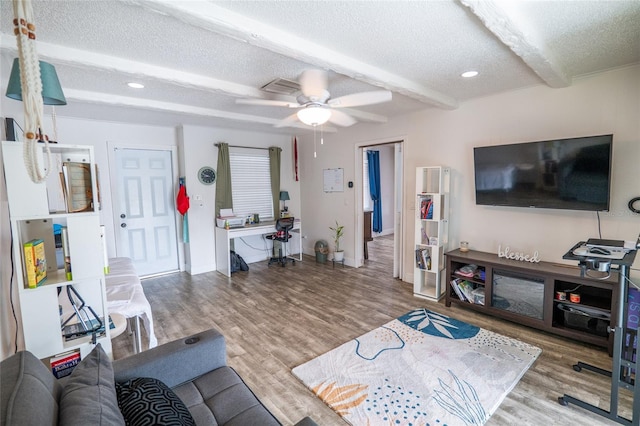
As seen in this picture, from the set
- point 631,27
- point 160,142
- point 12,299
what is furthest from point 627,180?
point 160,142

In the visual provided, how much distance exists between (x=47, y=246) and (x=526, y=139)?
414 centimetres

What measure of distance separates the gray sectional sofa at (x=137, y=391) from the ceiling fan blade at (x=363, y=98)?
2005mm

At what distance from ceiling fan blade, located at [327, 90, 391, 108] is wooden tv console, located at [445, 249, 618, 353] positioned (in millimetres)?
1991

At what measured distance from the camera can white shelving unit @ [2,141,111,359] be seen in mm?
1419

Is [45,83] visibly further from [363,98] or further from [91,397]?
[363,98]

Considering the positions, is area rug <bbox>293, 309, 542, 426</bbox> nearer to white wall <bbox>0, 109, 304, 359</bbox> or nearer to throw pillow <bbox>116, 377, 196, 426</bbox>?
throw pillow <bbox>116, 377, 196, 426</bbox>

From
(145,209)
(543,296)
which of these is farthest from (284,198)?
(543,296)

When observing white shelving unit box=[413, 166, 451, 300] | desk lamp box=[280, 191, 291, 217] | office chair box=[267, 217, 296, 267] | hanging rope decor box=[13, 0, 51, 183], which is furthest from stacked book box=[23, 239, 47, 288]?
desk lamp box=[280, 191, 291, 217]

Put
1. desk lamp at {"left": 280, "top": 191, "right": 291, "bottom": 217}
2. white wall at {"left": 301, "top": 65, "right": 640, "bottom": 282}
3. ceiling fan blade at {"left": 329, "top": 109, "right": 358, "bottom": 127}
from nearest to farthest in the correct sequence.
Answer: white wall at {"left": 301, "top": 65, "right": 640, "bottom": 282} → ceiling fan blade at {"left": 329, "top": 109, "right": 358, "bottom": 127} → desk lamp at {"left": 280, "top": 191, "right": 291, "bottom": 217}

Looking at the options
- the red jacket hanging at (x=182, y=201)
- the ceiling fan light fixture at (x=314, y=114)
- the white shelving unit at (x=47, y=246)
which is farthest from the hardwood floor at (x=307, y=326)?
the ceiling fan light fixture at (x=314, y=114)

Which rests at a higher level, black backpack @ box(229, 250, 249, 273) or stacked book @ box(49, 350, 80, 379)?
stacked book @ box(49, 350, 80, 379)

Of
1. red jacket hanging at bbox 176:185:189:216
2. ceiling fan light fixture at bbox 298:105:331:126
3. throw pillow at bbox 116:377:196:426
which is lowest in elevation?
throw pillow at bbox 116:377:196:426

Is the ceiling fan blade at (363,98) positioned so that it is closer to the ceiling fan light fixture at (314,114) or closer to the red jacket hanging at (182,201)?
the ceiling fan light fixture at (314,114)

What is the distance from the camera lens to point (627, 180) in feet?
8.66
